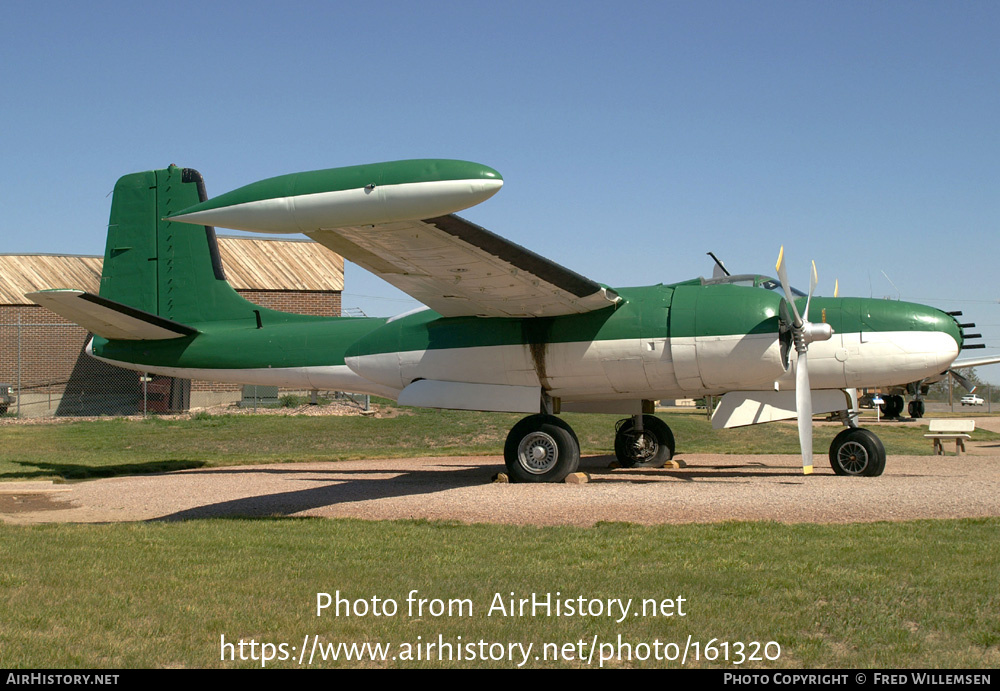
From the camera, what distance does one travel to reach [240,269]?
113ft

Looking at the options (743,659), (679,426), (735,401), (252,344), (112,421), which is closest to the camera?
(743,659)

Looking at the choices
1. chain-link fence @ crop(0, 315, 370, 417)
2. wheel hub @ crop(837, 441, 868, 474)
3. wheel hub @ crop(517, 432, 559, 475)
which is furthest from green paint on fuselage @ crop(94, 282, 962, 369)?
chain-link fence @ crop(0, 315, 370, 417)

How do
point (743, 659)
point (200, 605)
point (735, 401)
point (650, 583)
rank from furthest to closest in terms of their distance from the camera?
point (735, 401), point (650, 583), point (200, 605), point (743, 659)

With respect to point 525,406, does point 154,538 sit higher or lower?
lower

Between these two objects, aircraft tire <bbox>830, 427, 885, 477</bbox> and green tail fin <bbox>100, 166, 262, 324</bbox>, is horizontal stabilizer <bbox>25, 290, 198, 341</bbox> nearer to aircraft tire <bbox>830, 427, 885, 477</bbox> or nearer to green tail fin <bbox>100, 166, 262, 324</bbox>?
green tail fin <bbox>100, 166, 262, 324</bbox>

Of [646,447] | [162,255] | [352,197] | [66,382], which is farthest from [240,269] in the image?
[352,197]

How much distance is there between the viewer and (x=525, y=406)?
1439 centimetres

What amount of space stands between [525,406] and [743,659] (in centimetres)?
924

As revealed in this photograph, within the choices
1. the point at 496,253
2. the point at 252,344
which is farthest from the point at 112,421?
the point at 496,253

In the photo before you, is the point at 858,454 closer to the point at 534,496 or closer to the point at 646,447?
the point at 646,447

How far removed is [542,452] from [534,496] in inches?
86.6

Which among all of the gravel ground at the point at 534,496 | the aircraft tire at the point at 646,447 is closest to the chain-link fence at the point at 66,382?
the gravel ground at the point at 534,496

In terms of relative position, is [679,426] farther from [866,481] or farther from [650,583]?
[650,583]

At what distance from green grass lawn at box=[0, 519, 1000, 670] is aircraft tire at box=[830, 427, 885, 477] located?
4.70m
